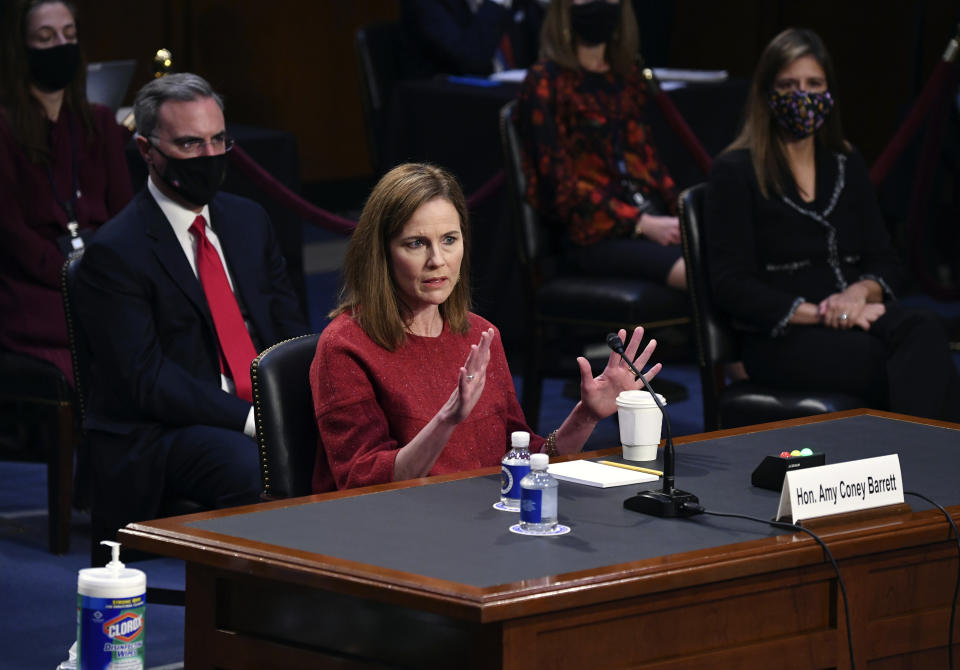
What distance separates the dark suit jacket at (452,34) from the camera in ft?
23.0

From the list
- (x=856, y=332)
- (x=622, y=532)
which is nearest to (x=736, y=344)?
(x=856, y=332)

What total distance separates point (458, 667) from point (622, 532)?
1.27 ft

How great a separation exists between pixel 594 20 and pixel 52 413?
7.45 ft

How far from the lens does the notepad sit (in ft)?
9.20

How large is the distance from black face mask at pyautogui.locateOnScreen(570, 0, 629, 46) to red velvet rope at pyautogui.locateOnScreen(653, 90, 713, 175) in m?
0.63

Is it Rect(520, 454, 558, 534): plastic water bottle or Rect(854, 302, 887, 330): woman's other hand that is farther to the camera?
Rect(854, 302, 887, 330): woman's other hand

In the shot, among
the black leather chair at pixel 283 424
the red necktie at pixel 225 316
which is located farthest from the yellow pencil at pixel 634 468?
the red necktie at pixel 225 316

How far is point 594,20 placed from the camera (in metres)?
5.71

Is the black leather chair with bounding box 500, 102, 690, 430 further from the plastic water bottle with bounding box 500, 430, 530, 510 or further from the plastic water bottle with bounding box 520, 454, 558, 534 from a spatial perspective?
the plastic water bottle with bounding box 520, 454, 558, 534

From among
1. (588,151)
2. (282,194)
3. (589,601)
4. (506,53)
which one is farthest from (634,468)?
(506,53)

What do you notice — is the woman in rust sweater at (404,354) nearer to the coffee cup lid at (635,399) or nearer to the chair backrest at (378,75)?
the coffee cup lid at (635,399)

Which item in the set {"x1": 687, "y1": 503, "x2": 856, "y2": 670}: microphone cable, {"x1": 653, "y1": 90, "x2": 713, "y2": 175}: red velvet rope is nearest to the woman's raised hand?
{"x1": 687, "y1": 503, "x2": 856, "y2": 670}: microphone cable

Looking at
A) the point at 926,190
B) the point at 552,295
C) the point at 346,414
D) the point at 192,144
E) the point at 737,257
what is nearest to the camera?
the point at 346,414

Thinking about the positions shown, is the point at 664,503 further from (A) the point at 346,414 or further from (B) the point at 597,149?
(B) the point at 597,149
